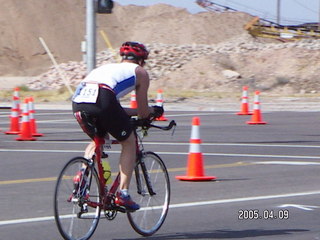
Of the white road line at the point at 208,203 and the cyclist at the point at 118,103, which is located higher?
the cyclist at the point at 118,103

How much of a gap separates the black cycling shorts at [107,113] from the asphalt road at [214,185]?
3.35ft

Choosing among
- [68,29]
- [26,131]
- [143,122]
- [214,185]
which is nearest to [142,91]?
[143,122]

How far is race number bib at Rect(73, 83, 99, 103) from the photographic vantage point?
7938 millimetres

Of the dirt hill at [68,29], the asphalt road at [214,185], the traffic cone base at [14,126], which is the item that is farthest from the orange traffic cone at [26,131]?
the dirt hill at [68,29]

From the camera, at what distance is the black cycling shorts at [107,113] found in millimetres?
7938

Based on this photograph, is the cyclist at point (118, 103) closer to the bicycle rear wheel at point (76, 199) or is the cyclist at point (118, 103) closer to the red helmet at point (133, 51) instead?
the red helmet at point (133, 51)

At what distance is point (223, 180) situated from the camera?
1252 centimetres

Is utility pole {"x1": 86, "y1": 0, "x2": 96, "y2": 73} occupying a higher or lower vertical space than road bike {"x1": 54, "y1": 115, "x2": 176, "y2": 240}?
lower

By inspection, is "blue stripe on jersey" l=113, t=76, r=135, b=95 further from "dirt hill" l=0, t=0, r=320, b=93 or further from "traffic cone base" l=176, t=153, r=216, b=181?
"dirt hill" l=0, t=0, r=320, b=93

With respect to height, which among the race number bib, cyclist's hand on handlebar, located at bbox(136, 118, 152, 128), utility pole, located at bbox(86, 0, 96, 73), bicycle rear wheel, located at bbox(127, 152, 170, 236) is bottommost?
utility pole, located at bbox(86, 0, 96, 73)

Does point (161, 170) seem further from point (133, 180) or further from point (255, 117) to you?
point (255, 117)

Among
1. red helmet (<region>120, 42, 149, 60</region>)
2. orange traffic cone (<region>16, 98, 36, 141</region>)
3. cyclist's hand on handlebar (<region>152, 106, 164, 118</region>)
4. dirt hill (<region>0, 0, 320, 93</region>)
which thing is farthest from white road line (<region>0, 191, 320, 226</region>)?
dirt hill (<region>0, 0, 320, 93</region>)

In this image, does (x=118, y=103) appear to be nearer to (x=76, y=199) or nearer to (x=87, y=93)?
(x=87, y=93)

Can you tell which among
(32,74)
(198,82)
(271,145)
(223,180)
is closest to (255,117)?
(271,145)
